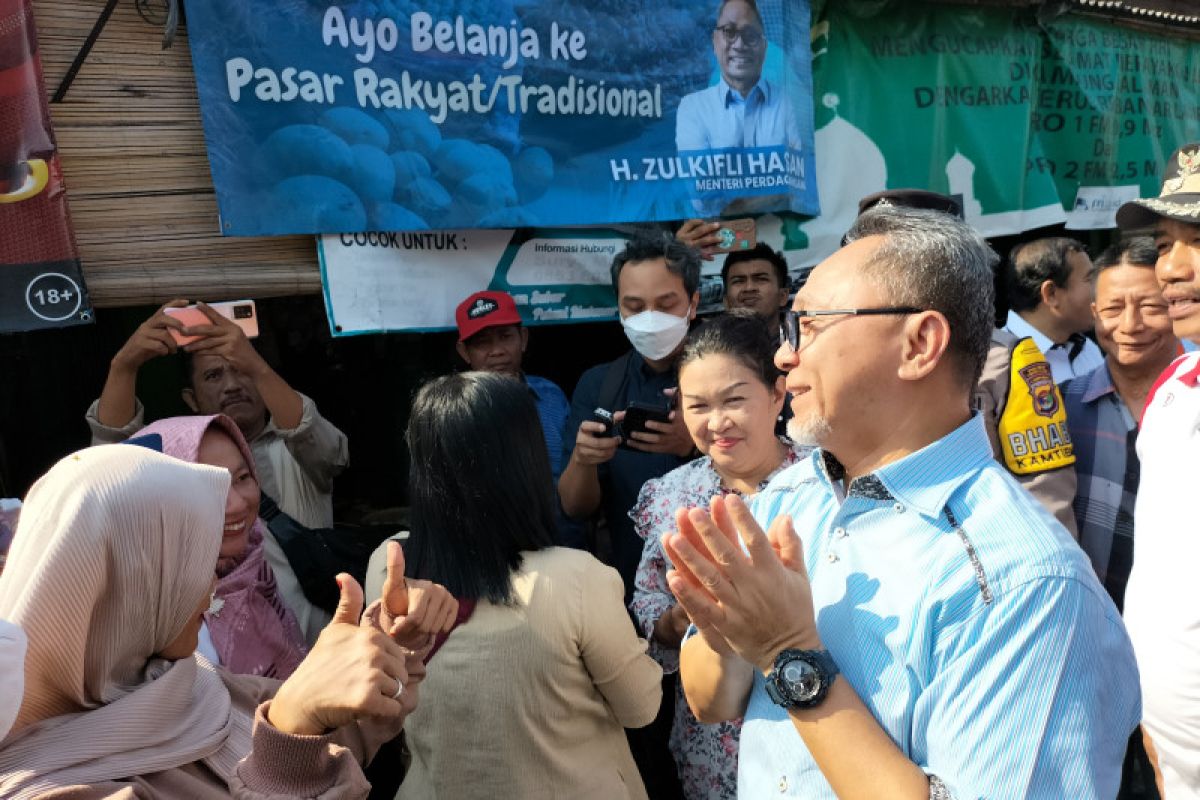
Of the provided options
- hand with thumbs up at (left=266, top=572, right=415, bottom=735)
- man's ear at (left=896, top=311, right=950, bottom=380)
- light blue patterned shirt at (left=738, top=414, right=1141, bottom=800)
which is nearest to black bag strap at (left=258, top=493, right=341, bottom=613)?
hand with thumbs up at (left=266, top=572, right=415, bottom=735)

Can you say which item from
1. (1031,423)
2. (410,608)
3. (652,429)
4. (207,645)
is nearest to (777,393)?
(652,429)

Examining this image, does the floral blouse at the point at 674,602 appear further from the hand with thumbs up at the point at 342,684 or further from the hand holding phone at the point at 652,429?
the hand with thumbs up at the point at 342,684

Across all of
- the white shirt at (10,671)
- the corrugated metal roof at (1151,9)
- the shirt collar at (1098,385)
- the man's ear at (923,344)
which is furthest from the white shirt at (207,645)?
the corrugated metal roof at (1151,9)

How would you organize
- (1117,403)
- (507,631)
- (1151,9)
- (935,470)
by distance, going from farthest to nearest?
(1151,9), (1117,403), (507,631), (935,470)

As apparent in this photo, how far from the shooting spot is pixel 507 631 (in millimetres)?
1968

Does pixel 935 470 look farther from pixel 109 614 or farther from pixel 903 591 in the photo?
pixel 109 614

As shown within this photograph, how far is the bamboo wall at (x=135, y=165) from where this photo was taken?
2.98m

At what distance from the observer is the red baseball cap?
359cm

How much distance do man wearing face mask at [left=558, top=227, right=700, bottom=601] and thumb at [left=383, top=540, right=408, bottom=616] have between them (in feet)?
4.52

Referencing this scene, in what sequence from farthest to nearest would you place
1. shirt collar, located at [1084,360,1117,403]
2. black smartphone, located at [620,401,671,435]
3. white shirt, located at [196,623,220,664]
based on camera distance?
shirt collar, located at [1084,360,1117,403] < black smartphone, located at [620,401,671,435] < white shirt, located at [196,623,220,664]

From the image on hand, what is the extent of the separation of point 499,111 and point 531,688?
96.6 inches

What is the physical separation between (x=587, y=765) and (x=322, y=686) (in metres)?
0.93

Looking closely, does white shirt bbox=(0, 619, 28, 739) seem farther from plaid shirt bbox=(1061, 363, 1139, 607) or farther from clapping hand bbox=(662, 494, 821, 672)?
plaid shirt bbox=(1061, 363, 1139, 607)

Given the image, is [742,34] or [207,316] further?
[742,34]
